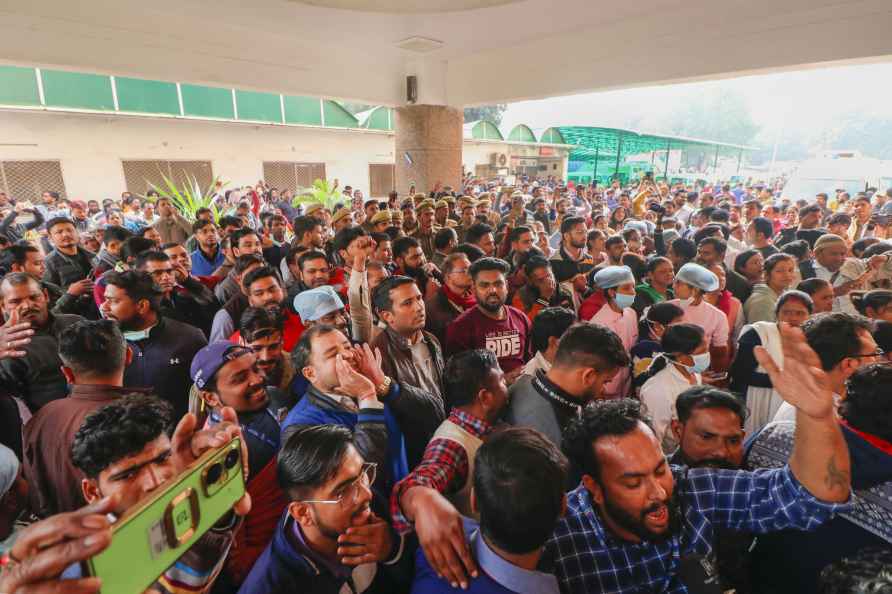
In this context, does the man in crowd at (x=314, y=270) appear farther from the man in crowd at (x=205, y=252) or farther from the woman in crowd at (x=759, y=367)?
the woman in crowd at (x=759, y=367)

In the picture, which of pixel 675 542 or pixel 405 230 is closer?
pixel 675 542

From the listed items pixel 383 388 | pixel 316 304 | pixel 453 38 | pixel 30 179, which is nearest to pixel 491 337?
pixel 316 304

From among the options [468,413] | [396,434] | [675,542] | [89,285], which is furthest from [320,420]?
[89,285]

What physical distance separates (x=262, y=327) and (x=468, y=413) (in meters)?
1.37

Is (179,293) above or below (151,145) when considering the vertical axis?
below

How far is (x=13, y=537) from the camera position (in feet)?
5.49

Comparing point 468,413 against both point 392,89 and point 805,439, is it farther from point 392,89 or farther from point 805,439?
point 392,89

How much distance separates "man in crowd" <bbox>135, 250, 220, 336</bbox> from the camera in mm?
3244

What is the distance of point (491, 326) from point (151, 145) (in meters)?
13.6

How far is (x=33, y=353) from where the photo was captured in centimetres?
240

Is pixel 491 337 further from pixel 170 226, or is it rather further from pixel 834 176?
pixel 834 176

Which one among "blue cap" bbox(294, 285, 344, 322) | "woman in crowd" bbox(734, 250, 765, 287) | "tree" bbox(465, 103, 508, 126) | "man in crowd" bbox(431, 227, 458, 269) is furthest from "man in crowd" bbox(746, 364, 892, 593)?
"tree" bbox(465, 103, 508, 126)

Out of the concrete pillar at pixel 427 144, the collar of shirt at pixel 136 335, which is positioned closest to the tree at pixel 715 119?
the concrete pillar at pixel 427 144

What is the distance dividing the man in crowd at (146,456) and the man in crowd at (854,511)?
6.09 ft
